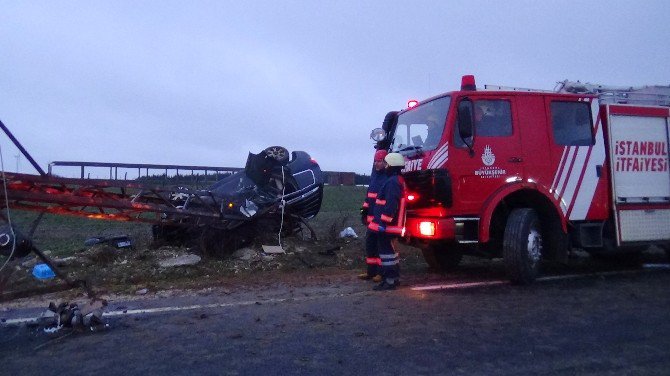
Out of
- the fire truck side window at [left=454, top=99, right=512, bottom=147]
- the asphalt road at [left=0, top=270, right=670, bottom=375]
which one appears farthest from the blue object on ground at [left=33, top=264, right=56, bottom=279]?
the fire truck side window at [left=454, top=99, right=512, bottom=147]

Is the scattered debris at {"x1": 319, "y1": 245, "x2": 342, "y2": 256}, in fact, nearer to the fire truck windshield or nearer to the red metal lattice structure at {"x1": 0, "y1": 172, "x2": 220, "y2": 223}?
the red metal lattice structure at {"x1": 0, "y1": 172, "x2": 220, "y2": 223}

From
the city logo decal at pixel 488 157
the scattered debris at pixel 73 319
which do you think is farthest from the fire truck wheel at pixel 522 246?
the scattered debris at pixel 73 319

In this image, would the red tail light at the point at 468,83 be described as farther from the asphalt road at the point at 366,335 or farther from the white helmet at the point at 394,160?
the asphalt road at the point at 366,335

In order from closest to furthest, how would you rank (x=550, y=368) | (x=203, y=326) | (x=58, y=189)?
(x=550, y=368)
(x=203, y=326)
(x=58, y=189)

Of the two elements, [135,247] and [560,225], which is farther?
[135,247]

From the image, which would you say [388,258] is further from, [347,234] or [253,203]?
[347,234]

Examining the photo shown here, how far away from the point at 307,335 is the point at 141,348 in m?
1.49

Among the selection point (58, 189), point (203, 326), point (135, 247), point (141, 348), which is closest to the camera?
point (141, 348)

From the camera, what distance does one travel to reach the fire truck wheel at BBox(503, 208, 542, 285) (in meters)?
7.99

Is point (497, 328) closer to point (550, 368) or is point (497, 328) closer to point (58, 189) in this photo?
point (550, 368)

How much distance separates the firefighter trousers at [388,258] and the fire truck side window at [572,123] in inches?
113

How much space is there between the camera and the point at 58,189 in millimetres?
7633

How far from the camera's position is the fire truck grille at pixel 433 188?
7723 millimetres

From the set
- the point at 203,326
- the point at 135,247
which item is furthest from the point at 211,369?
the point at 135,247
